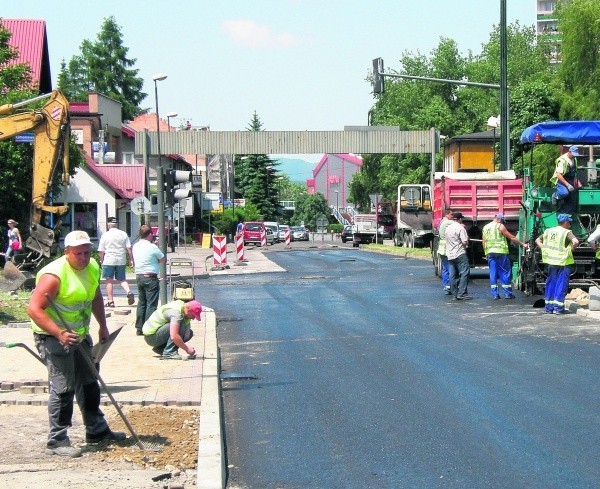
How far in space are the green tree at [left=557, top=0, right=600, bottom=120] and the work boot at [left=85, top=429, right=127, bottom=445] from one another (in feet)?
113

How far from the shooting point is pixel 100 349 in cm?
845

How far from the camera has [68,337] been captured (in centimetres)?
782

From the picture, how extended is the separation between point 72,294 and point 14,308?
12094 mm

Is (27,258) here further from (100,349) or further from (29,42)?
(29,42)

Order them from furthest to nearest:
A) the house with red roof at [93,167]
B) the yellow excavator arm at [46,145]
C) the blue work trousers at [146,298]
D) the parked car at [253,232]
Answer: the parked car at [253,232] → the house with red roof at [93,167] → the yellow excavator arm at [46,145] → the blue work trousers at [146,298]

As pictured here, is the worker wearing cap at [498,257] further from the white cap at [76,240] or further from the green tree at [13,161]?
the green tree at [13,161]

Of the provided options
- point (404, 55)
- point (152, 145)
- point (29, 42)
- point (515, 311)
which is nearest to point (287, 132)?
point (152, 145)

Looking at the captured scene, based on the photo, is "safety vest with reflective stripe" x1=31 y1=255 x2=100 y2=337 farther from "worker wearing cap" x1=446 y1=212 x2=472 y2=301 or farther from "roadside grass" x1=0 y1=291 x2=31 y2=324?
"worker wearing cap" x1=446 y1=212 x2=472 y2=301

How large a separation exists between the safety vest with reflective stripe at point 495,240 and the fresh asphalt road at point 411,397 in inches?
57.8

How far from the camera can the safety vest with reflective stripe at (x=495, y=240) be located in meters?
21.1

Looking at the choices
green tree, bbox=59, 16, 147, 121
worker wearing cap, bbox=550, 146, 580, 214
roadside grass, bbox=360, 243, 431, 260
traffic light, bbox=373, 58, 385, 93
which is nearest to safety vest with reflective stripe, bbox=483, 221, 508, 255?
worker wearing cap, bbox=550, 146, 580, 214

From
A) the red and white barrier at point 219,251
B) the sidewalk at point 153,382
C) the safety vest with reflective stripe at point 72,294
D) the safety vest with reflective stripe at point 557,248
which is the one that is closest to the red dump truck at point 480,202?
the safety vest with reflective stripe at point 557,248

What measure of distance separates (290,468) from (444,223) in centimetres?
1558

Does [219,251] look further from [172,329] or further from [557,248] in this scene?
[172,329]
